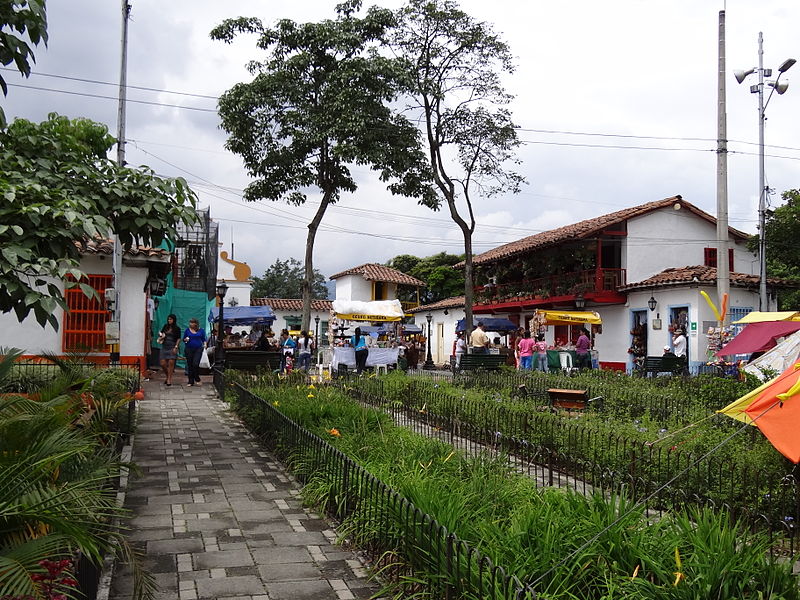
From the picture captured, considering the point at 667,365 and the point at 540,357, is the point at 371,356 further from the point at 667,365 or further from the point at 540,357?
the point at 667,365

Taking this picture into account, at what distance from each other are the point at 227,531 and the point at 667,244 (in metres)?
25.7

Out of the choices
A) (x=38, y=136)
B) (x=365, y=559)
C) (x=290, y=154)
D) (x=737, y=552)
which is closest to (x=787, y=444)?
(x=737, y=552)

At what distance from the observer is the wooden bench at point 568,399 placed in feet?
34.8

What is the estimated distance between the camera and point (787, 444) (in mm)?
5004

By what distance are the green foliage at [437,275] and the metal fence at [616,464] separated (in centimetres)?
4234

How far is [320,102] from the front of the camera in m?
22.5

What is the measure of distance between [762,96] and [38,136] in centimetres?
2274

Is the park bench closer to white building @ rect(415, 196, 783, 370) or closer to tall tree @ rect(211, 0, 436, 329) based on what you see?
white building @ rect(415, 196, 783, 370)

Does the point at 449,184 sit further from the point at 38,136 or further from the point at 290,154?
the point at 38,136

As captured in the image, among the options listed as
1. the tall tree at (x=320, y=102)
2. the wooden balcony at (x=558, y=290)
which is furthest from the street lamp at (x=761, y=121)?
the tall tree at (x=320, y=102)

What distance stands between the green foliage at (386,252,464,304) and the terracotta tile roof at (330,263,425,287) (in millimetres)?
1171

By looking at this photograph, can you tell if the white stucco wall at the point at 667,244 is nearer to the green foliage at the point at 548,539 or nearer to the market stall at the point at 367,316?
the market stall at the point at 367,316

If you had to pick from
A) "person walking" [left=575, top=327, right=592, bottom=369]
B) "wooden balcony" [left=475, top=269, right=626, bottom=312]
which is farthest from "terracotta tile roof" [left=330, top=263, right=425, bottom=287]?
"person walking" [left=575, top=327, right=592, bottom=369]

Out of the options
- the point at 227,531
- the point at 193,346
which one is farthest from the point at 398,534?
the point at 193,346
